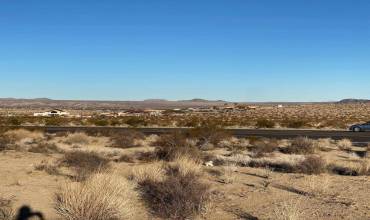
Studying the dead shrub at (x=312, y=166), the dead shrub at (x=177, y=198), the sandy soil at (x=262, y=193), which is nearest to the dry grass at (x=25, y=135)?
the sandy soil at (x=262, y=193)

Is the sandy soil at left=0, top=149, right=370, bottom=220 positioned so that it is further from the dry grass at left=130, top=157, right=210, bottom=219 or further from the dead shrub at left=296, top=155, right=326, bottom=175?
the dead shrub at left=296, top=155, right=326, bottom=175

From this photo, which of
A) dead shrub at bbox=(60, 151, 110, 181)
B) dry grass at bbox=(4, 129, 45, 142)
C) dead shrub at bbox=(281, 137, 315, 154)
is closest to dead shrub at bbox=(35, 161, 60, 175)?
dead shrub at bbox=(60, 151, 110, 181)

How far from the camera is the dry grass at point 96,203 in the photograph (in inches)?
→ 409

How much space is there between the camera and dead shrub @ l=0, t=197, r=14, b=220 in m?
11.2

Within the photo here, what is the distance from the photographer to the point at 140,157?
23156 millimetres

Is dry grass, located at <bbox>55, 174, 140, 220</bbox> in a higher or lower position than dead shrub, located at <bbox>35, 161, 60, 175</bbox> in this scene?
higher

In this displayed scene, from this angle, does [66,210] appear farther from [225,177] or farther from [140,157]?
[140,157]

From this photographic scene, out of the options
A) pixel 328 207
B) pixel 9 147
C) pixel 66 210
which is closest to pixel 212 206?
pixel 328 207

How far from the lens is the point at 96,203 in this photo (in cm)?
1054

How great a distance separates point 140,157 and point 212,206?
36.2 feet

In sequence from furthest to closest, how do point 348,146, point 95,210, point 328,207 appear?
point 348,146, point 328,207, point 95,210

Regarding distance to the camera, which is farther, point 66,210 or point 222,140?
point 222,140

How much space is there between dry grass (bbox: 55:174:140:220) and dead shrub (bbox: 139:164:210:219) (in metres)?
0.60

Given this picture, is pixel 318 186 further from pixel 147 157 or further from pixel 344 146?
pixel 344 146
